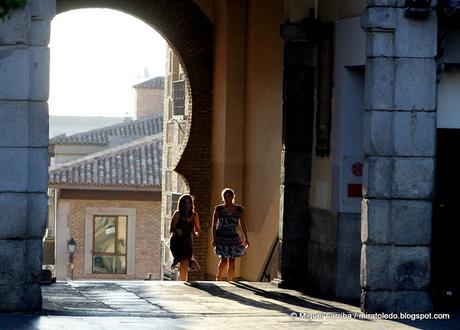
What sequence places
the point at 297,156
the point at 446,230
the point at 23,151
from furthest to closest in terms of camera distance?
the point at 297,156
the point at 446,230
the point at 23,151

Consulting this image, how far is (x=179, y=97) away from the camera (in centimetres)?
2909

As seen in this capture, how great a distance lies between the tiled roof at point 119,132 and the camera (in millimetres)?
64688

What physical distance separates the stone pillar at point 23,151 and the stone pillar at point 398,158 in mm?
3321

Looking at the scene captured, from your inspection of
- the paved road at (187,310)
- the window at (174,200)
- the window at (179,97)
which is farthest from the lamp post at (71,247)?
the paved road at (187,310)

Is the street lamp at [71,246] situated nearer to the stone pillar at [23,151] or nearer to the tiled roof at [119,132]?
the tiled roof at [119,132]

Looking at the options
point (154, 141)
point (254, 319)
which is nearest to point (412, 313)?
point (254, 319)

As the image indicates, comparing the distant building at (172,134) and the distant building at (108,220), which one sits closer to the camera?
the distant building at (172,134)

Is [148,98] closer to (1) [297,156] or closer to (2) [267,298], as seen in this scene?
(1) [297,156]

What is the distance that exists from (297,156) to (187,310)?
395 cm

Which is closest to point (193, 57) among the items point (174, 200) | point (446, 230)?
point (174, 200)

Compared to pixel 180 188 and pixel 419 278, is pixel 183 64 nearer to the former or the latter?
pixel 180 188

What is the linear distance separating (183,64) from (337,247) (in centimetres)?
878

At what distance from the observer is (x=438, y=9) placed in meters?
16.6

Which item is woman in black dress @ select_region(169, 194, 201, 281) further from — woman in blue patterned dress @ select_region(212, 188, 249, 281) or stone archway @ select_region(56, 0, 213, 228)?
stone archway @ select_region(56, 0, 213, 228)
